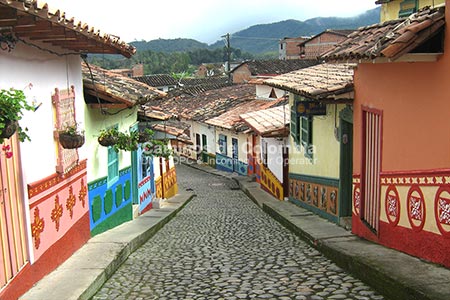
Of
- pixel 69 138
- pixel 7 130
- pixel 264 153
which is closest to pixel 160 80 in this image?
pixel 264 153

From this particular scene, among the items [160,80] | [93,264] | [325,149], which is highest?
[160,80]

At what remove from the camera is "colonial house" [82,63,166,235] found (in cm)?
934

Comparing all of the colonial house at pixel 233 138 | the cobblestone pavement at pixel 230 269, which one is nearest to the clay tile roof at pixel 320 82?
the cobblestone pavement at pixel 230 269

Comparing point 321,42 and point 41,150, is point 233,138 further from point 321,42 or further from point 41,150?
point 321,42

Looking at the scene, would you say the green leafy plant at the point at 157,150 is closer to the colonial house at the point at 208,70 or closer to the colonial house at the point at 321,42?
the colonial house at the point at 321,42

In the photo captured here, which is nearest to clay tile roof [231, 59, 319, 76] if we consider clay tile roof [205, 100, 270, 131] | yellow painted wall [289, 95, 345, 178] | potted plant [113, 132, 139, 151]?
clay tile roof [205, 100, 270, 131]

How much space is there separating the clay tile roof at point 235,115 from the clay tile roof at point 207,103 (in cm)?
143

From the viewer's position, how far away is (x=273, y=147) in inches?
685

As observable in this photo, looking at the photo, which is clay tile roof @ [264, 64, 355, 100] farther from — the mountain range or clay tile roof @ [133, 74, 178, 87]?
the mountain range

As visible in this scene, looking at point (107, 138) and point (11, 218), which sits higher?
point (107, 138)

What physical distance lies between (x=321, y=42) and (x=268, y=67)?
13521 millimetres

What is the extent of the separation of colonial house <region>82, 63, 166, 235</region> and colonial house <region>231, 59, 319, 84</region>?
31007 millimetres

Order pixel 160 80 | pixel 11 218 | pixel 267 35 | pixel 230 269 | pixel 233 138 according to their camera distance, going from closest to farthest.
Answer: pixel 11 218, pixel 230 269, pixel 233 138, pixel 160 80, pixel 267 35

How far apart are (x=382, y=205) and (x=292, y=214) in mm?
4546
